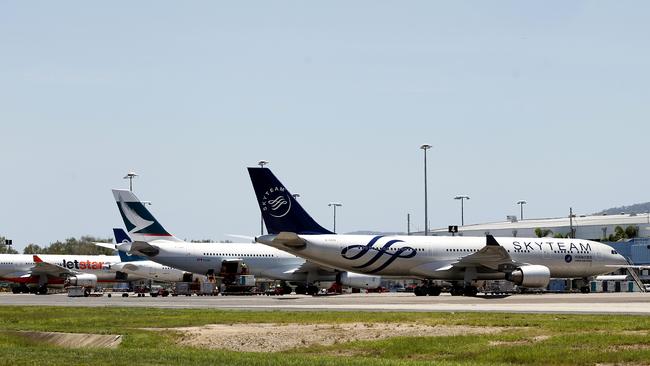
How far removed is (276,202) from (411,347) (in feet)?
121

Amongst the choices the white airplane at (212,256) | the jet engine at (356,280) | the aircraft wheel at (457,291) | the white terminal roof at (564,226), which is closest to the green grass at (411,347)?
the aircraft wheel at (457,291)

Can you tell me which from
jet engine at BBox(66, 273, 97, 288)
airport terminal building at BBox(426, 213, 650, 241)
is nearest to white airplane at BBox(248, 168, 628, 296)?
jet engine at BBox(66, 273, 97, 288)

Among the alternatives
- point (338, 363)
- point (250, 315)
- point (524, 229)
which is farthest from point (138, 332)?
point (524, 229)

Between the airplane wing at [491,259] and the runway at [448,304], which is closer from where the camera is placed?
the runway at [448,304]

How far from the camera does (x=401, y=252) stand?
2504 inches

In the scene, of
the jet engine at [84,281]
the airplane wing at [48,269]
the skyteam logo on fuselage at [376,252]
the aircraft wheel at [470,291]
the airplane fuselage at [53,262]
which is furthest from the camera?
the airplane fuselage at [53,262]

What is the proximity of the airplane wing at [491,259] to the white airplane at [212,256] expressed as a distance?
11.6m

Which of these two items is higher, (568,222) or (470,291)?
(568,222)

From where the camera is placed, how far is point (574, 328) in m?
27.7

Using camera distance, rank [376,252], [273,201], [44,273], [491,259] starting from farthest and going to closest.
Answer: [44,273]
[491,259]
[376,252]
[273,201]

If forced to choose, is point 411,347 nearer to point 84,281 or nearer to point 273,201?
point 273,201

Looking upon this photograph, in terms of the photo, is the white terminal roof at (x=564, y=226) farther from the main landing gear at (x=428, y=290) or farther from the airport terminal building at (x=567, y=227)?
the main landing gear at (x=428, y=290)

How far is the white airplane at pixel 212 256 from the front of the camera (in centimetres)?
7250

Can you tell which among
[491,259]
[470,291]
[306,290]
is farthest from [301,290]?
[491,259]
